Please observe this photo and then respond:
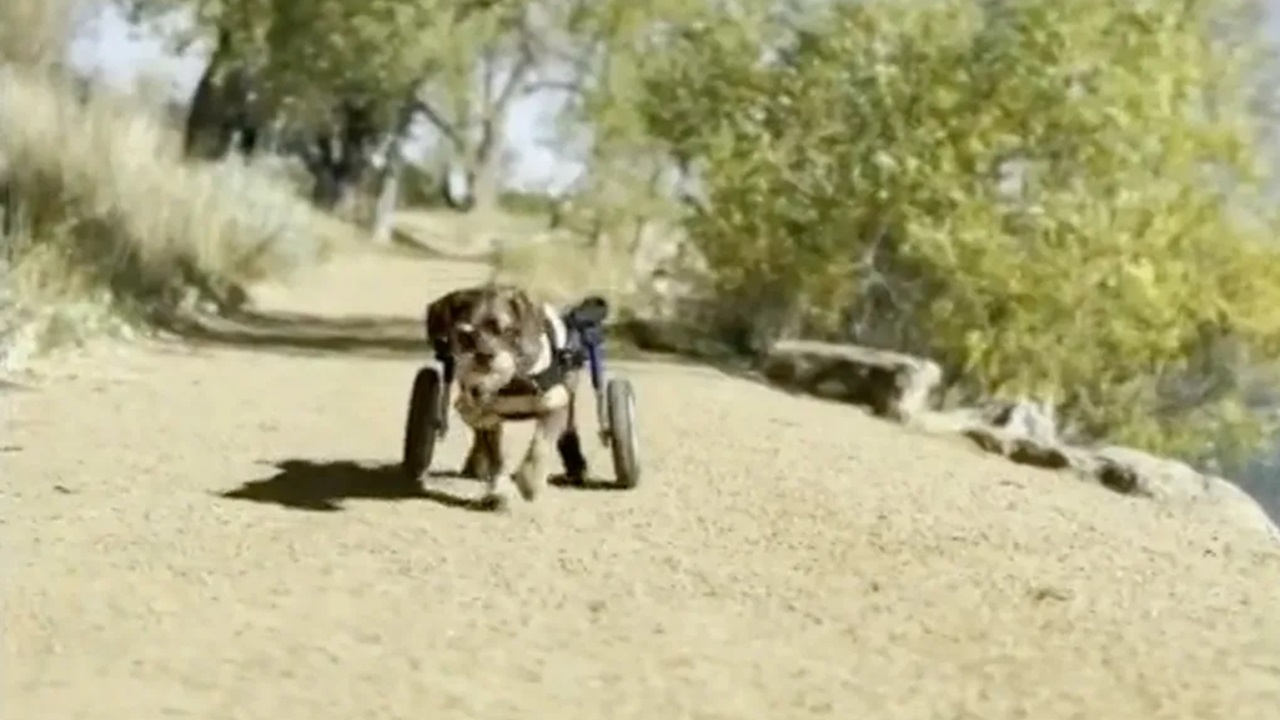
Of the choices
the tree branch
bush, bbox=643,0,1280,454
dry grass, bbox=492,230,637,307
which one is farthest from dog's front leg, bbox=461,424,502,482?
the tree branch

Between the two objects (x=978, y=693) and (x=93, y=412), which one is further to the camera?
(x=93, y=412)

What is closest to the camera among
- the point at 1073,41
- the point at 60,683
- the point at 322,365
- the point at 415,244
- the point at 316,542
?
the point at 60,683

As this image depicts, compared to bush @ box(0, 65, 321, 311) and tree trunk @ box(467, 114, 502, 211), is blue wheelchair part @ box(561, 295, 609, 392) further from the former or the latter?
tree trunk @ box(467, 114, 502, 211)

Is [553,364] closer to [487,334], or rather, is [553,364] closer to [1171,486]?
[487,334]

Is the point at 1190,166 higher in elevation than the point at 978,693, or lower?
higher

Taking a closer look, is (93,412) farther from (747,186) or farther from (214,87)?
(214,87)

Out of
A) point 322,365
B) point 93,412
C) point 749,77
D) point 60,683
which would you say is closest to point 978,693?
point 60,683

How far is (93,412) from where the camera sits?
359 cm

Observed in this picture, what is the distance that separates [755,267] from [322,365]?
131cm

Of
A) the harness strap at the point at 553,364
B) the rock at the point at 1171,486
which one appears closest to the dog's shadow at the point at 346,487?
the harness strap at the point at 553,364

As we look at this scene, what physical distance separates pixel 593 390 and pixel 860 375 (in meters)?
1.72

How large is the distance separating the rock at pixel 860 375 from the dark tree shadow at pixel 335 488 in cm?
160

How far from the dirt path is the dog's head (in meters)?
0.19

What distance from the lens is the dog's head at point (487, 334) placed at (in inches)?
105
